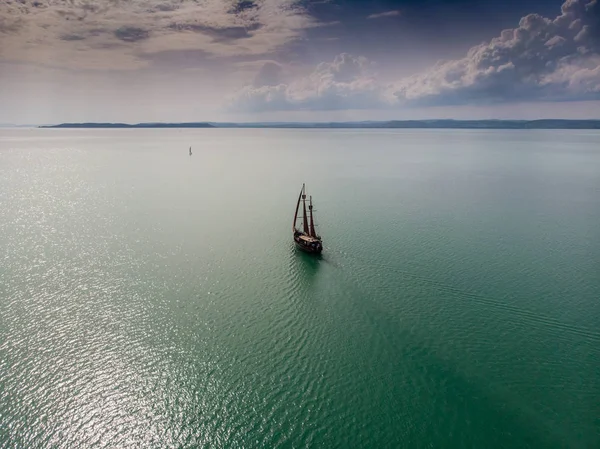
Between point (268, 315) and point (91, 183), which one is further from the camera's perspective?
point (91, 183)

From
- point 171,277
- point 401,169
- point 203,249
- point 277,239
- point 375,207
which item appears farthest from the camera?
point 401,169

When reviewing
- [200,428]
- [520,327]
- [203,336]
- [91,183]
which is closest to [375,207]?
[520,327]

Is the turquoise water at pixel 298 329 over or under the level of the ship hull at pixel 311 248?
under

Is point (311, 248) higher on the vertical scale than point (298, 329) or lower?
higher

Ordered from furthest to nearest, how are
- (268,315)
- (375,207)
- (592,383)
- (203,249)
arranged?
(375,207)
(203,249)
(268,315)
(592,383)

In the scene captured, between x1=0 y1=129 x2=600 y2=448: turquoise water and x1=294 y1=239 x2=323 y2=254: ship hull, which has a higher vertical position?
x1=294 y1=239 x2=323 y2=254: ship hull

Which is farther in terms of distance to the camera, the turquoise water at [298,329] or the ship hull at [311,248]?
the ship hull at [311,248]

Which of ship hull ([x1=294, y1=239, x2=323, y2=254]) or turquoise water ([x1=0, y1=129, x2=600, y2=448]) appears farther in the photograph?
ship hull ([x1=294, y1=239, x2=323, y2=254])

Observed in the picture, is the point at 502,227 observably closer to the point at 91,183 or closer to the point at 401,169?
the point at 401,169
